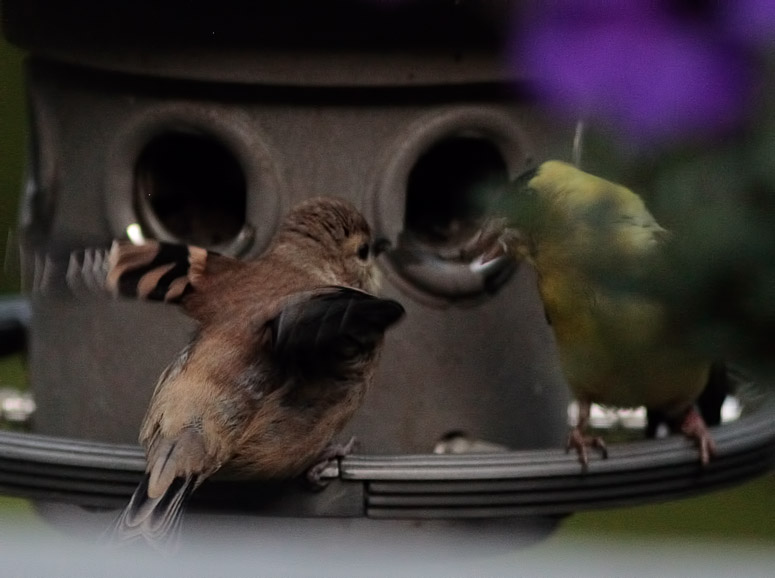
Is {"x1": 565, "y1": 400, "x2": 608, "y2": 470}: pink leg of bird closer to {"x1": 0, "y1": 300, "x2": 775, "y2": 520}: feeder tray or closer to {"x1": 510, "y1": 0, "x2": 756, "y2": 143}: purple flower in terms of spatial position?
{"x1": 0, "y1": 300, "x2": 775, "y2": 520}: feeder tray

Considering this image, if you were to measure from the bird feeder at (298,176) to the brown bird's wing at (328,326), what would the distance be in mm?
314

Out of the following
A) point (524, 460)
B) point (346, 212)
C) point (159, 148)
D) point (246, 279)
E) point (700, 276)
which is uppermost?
point (159, 148)

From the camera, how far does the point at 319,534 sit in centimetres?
283

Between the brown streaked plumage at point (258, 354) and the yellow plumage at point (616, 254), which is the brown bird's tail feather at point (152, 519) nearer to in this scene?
the brown streaked plumage at point (258, 354)

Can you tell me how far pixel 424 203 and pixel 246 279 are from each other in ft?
1.79

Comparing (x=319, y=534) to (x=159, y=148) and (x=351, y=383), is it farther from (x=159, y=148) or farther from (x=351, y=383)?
(x=159, y=148)

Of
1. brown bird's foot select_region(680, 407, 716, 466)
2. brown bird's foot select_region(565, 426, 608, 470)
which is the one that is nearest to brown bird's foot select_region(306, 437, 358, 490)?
brown bird's foot select_region(565, 426, 608, 470)

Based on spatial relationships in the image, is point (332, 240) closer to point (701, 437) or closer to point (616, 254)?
point (701, 437)

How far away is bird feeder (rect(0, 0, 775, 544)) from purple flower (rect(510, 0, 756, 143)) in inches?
62.6

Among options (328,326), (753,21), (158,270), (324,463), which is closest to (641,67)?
(753,21)

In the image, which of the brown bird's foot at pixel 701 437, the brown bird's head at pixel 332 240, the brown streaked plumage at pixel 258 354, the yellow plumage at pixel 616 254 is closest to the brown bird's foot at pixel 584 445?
the brown bird's foot at pixel 701 437

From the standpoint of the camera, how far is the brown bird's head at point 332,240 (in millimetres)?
2682

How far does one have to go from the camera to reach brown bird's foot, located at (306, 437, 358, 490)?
2217mm

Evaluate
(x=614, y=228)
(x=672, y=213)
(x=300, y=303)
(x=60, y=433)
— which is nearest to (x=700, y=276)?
(x=672, y=213)
